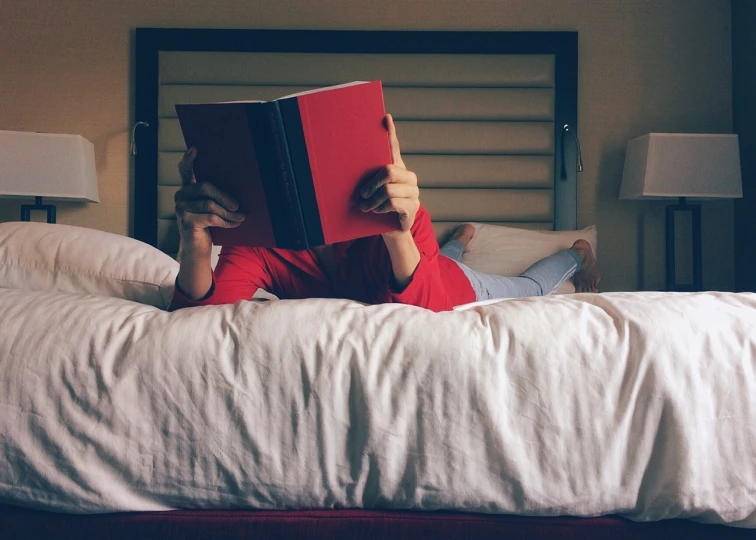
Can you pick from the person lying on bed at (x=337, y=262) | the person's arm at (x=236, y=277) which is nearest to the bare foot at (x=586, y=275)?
the person lying on bed at (x=337, y=262)

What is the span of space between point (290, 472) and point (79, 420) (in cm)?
28

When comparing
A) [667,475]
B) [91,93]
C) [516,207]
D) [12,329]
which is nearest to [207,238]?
[12,329]

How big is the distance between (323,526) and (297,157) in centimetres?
53

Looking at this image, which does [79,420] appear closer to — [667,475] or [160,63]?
[667,475]

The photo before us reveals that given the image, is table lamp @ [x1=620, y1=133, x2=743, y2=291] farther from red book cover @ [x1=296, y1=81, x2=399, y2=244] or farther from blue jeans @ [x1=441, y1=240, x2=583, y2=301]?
red book cover @ [x1=296, y1=81, x2=399, y2=244]

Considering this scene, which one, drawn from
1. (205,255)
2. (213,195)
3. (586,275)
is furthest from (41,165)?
(586,275)

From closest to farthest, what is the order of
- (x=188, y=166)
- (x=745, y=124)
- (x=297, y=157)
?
(x=297, y=157) < (x=188, y=166) < (x=745, y=124)

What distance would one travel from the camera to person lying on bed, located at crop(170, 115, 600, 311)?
991 mm

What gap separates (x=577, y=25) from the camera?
2.97 m

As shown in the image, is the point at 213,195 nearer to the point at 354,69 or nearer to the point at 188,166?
the point at 188,166

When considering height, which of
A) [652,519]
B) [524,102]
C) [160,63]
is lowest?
[652,519]

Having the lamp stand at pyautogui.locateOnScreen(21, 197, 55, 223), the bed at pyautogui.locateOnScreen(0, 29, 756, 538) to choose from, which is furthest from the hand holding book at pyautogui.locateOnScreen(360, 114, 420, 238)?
the lamp stand at pyautogui.locateOnScreen(21, 197, 55, 223)

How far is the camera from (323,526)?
2.60 feet

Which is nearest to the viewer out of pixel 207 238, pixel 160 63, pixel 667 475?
pixel 667 475
